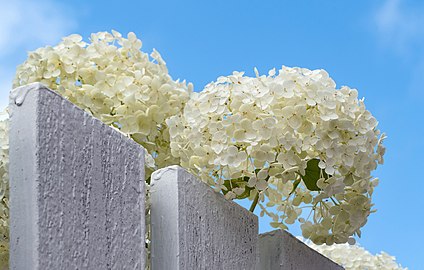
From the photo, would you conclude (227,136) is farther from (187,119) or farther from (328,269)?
(328,269)

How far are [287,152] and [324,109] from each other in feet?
0.42

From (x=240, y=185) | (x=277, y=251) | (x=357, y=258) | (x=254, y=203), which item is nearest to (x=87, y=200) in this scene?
(x=240, y=185)

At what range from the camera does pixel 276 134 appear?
5.64 ft

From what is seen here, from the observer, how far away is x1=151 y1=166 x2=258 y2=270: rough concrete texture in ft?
4.99

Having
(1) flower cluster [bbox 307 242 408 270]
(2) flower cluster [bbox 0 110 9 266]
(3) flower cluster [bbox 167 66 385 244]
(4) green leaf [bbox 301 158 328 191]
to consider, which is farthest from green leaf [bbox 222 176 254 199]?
(1) flower cluster [bbox 307 242 408 270]

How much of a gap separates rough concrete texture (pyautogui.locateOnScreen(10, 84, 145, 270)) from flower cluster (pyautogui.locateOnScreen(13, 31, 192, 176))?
24.2 inches

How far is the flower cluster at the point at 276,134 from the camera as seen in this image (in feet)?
5.63

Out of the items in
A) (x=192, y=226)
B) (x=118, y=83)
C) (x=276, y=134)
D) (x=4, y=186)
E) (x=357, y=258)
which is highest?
(x=357, y=258)

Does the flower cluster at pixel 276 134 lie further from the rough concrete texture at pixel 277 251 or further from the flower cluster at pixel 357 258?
the flower cluster at pixel 357 258

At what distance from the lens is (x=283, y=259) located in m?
2.07

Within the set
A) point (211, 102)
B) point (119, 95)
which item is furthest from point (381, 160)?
point (119, 95)

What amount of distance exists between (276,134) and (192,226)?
0.28 meters

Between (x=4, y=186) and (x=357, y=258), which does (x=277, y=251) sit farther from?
(x=357, y=258)

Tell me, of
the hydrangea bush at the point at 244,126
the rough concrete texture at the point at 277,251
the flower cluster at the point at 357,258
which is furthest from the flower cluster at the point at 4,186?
the flower cluster at the point at 357,258
